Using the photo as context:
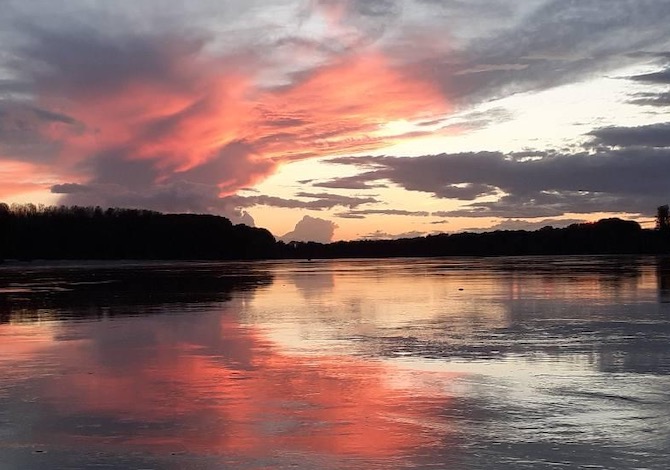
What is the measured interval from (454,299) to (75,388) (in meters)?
17.0

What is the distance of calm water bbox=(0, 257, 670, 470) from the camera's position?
7.01 m

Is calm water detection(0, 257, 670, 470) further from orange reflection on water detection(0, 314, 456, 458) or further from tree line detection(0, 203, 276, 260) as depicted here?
tree line detection(0, 203, 276, 260)

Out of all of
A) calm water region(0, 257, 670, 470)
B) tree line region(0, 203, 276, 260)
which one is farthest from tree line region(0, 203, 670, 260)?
calm water region(0, 257, 670, 470)

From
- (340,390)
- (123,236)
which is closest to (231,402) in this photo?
(340,390)

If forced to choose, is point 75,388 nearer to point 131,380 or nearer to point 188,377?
point 131,380

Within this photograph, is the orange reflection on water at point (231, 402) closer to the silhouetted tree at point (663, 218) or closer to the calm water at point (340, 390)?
the calm water at point (340, 390)

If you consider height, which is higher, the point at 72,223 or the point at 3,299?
the point at 72,223

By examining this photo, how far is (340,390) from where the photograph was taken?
32.7 feet

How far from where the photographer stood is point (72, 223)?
5394 inches

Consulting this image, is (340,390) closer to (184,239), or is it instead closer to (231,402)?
(231,402)

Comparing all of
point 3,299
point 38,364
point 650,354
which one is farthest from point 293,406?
point 3,299

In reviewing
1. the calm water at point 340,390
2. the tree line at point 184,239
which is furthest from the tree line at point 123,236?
the calm water at point 340,390

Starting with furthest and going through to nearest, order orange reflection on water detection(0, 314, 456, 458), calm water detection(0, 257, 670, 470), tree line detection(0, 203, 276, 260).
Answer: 1. tree line detection(0, 203, 276, 260)
2. orange reflection on water detection(0, 314, 456, 458)
3. calm water detection(0, 257, 670, 470)

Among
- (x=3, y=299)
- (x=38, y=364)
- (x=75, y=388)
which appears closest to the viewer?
(x=75, y=388)
